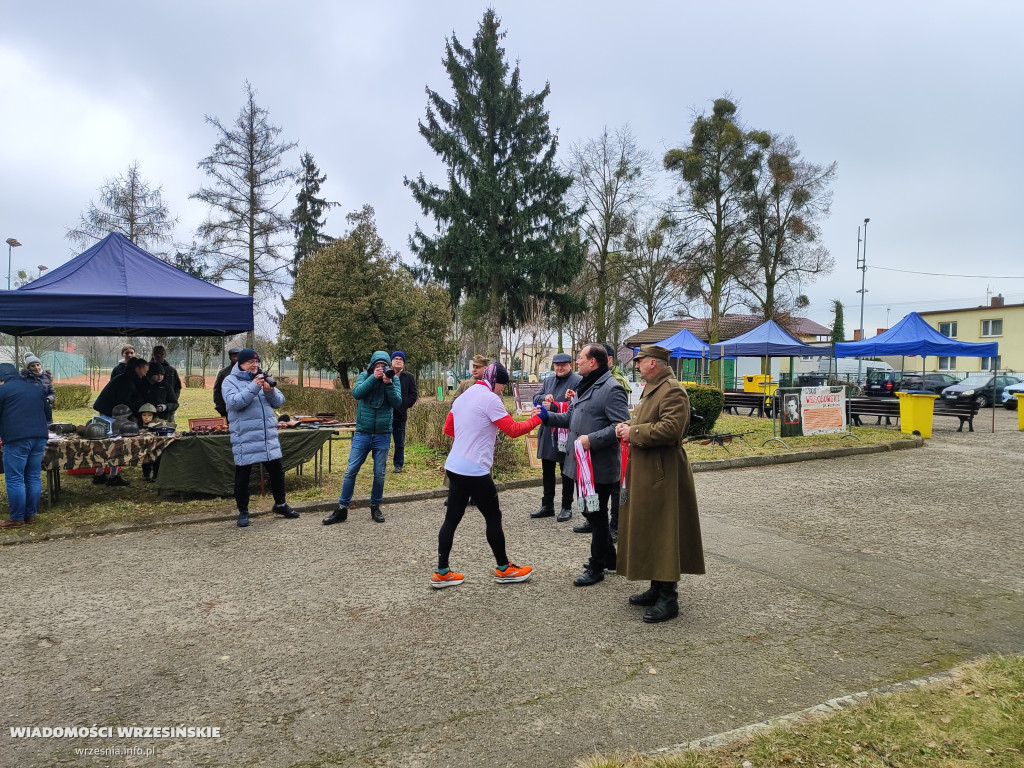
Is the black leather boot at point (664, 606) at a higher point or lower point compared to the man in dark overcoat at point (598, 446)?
lower

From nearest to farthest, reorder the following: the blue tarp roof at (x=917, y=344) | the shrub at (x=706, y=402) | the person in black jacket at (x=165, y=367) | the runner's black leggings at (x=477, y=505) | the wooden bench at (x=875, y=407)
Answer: the runner's black leggings at (x=477, y=505)
the person in black jacket at (x=165, y=367)
the shrub at (x=706, y=402)
the wooden bench at (x=875, y=407)
the blue tarp roof at (x=917, y=344)

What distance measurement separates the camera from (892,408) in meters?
16.1

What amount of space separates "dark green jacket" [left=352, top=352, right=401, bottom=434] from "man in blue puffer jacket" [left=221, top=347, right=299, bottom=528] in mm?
848

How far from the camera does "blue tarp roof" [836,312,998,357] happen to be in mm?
16922

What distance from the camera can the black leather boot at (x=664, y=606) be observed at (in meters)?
4.27

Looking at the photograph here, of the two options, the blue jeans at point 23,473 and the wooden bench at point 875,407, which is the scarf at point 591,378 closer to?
the blue jeans at point 23,473

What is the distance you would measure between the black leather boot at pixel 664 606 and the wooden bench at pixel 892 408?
1302 cm

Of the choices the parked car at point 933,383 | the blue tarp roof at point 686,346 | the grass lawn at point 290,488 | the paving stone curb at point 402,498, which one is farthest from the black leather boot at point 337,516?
the parked car at point 933,383

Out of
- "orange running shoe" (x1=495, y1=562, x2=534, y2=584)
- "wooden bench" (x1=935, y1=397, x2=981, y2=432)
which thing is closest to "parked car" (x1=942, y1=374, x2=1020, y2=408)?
"wooden bench" (x1=935, y1=397, x2=981, y2=432)

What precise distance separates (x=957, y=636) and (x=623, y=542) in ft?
7.07

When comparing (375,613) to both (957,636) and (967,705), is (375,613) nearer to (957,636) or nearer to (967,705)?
(967,705)

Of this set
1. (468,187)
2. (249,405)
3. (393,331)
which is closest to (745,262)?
(468,187)

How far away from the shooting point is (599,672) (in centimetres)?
358

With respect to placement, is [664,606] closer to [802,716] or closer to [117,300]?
[802,716]
